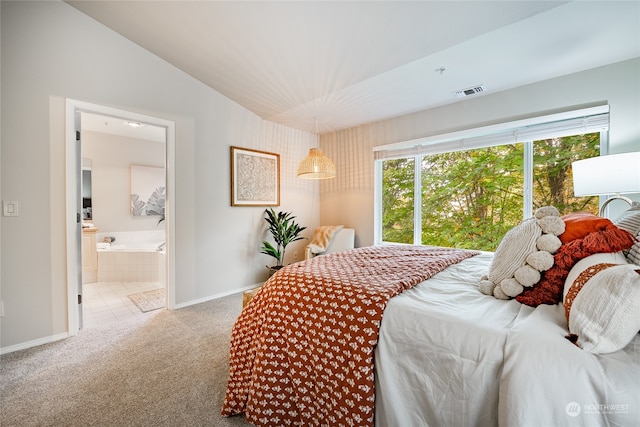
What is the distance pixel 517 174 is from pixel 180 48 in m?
3.75

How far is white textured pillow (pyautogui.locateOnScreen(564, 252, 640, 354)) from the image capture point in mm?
737

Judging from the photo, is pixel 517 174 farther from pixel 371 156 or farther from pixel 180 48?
pixel 180 48

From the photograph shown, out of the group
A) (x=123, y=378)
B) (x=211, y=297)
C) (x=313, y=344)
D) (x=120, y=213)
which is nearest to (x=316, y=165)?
(x=211, y=297)

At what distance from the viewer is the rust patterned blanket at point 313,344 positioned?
1.12 meters

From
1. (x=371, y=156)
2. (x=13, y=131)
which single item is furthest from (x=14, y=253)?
(x=371, y=156)

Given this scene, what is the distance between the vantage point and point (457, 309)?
3.56 feet

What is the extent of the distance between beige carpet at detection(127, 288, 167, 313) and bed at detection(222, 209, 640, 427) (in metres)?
2.07

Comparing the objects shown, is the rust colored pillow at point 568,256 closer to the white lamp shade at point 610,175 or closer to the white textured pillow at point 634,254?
the white textured pillow at point 634,254

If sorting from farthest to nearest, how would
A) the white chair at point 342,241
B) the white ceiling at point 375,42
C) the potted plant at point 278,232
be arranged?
the white chair at point 342,241 → the potted plant at point 278,232 → the white ceiling at point 375,42

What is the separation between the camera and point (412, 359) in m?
1.06

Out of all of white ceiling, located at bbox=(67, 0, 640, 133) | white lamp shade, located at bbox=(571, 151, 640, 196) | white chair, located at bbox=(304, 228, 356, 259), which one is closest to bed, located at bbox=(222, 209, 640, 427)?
white lamp shade, located at bbox=(571, 151, 640, 196)

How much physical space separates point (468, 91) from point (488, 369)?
2859 mm

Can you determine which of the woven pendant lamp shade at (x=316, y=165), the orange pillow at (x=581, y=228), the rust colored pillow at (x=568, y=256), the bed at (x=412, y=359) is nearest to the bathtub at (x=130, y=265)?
the woven pendant lamp shade at (x=316, y=165)

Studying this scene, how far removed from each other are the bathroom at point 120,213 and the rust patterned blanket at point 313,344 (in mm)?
2226
